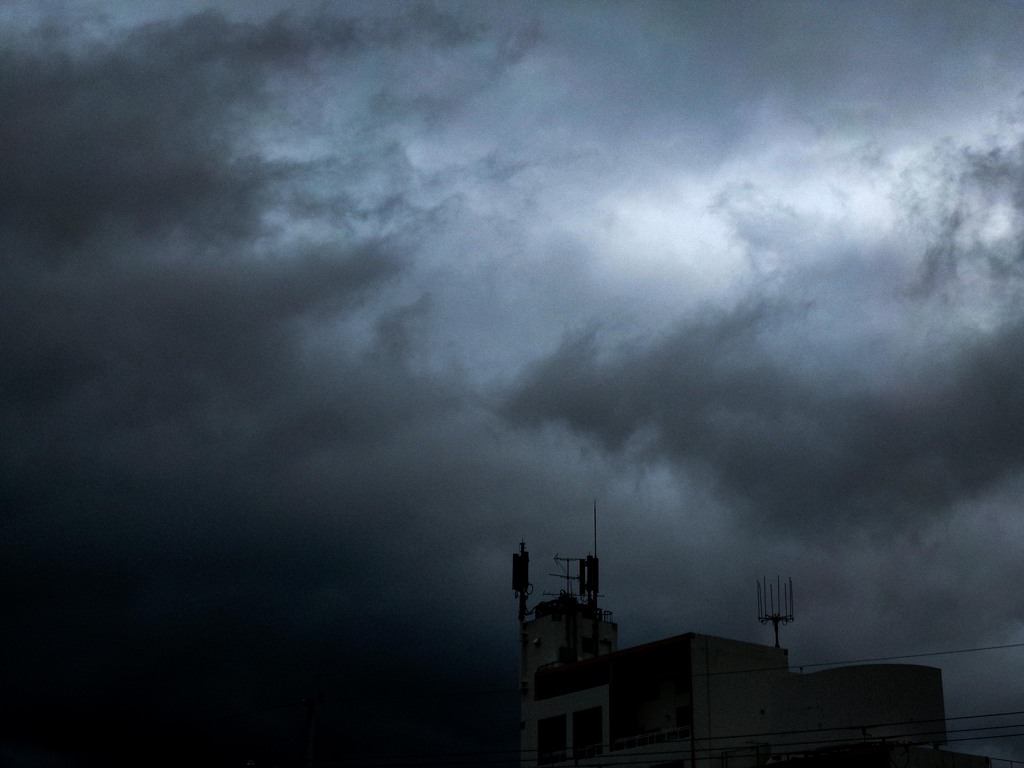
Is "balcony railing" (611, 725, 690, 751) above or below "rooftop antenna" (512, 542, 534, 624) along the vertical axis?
below

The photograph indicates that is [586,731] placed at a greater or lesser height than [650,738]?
greater

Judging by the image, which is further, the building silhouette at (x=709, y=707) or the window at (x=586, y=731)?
the window at (x=586, y=731)

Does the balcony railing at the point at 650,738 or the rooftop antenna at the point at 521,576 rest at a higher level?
the rooftop antenna at the point at 521,576

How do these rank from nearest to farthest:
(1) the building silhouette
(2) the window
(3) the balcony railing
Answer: (1) the building silhouette
(3) the balcony railing
(2) the window

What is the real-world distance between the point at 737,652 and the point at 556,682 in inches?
748

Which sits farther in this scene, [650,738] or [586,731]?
[586,731]

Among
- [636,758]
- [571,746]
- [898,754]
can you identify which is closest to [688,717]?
[636,758]

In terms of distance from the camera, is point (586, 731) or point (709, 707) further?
point (586, 731)

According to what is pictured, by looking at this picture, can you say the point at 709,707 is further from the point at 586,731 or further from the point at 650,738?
the point at 586,731

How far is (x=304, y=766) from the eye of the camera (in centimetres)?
9194

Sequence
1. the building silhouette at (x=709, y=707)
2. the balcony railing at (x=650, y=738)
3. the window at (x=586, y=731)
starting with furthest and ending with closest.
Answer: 1. the window at (x=586, y=731)
2. the balcony railing at (x=650, y=738)
3. the building silhouette at (x=709, y=707)

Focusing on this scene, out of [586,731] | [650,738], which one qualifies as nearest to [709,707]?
[650,738]

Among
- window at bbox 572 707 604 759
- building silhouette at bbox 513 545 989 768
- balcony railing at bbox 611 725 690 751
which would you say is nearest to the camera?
building silhouette at bbox 513 545 989 768

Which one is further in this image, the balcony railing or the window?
the window
